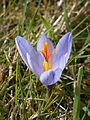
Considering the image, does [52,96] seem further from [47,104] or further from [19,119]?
[19,119]

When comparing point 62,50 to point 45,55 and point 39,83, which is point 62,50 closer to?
point 45,55

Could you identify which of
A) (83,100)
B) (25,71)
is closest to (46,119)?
(83,100)

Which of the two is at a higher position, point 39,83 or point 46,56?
point 46,56

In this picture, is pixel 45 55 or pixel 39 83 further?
pixel 39 83

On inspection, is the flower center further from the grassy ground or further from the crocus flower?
the grassy ground

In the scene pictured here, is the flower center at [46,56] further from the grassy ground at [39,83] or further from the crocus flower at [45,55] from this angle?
the grassy ground at [39,83]

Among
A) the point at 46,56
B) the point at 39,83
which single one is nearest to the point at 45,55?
the point at 46,56
